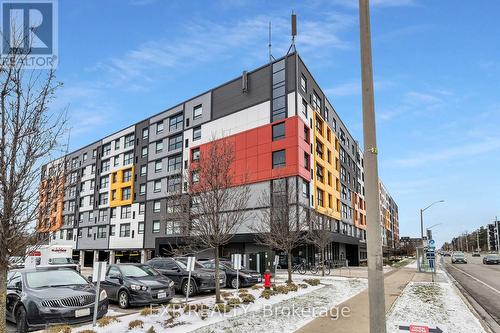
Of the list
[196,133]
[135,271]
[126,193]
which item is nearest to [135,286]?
[135,271]

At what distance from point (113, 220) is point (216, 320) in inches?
2027

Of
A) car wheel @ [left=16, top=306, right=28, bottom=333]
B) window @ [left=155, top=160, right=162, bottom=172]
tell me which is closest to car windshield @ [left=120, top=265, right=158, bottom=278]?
car wheel @ [left=16, top=306, right=28, bottom=333]

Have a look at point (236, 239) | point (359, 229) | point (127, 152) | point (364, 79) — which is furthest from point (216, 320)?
point (359, 229)

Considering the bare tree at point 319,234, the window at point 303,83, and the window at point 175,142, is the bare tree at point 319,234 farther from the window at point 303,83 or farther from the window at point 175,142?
the window at point 175,142

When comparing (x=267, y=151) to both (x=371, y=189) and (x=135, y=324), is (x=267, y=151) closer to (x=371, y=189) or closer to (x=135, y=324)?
(x=135, y=324)

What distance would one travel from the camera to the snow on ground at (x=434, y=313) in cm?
998

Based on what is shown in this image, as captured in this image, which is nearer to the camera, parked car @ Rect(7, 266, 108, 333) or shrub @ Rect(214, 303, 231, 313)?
parked car @ Rect(7, 266, 108, 333)

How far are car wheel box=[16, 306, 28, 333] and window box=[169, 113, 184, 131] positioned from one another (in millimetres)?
41177

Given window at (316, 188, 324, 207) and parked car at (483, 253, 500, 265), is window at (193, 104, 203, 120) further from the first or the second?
parked car at (483, 253, 500, 265)

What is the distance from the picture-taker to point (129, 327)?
8.98 meters

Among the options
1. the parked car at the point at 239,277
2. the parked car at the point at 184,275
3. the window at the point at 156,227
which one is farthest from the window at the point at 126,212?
the parked car at the point at 184,275

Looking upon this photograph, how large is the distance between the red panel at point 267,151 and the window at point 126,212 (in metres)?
22.0

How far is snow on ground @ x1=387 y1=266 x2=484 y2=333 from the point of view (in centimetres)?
998

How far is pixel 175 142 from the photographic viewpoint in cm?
4984
